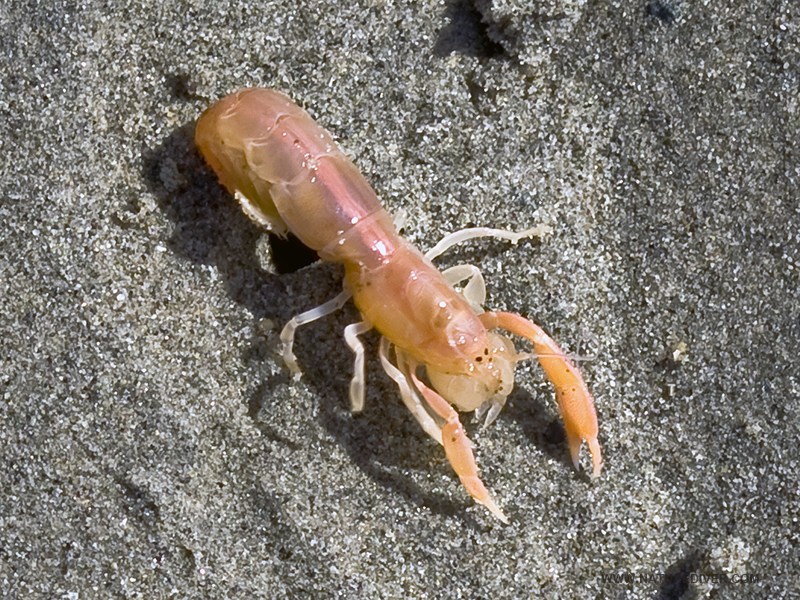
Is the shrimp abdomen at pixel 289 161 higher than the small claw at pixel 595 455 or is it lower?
higher

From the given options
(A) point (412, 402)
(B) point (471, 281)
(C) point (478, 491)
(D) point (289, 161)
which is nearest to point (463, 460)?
(C) point (478, 491)

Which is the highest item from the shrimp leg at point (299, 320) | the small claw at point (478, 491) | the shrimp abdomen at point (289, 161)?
the shrimp abdomen at point (289, 161)

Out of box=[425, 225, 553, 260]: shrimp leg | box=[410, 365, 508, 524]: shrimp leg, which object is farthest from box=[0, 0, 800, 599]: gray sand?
box=[410, 365, 508, 524]: shrimp leg

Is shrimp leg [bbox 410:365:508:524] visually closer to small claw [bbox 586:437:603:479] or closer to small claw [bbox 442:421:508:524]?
small claw [bbox 442:421:508:524]

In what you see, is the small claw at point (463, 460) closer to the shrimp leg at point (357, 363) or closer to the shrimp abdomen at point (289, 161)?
the shrimp leg at point (357, 363)

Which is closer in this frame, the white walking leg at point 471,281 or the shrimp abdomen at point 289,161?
the shrimp abdomen at point 289,161

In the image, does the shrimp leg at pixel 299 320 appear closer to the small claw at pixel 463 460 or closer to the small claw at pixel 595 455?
the small claw at pixel 463 460

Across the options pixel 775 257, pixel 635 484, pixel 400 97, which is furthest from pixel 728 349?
pixel 400 97

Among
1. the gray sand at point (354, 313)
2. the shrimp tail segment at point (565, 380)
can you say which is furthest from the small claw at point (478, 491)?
the shrimp tail segment at point (565, 380)
